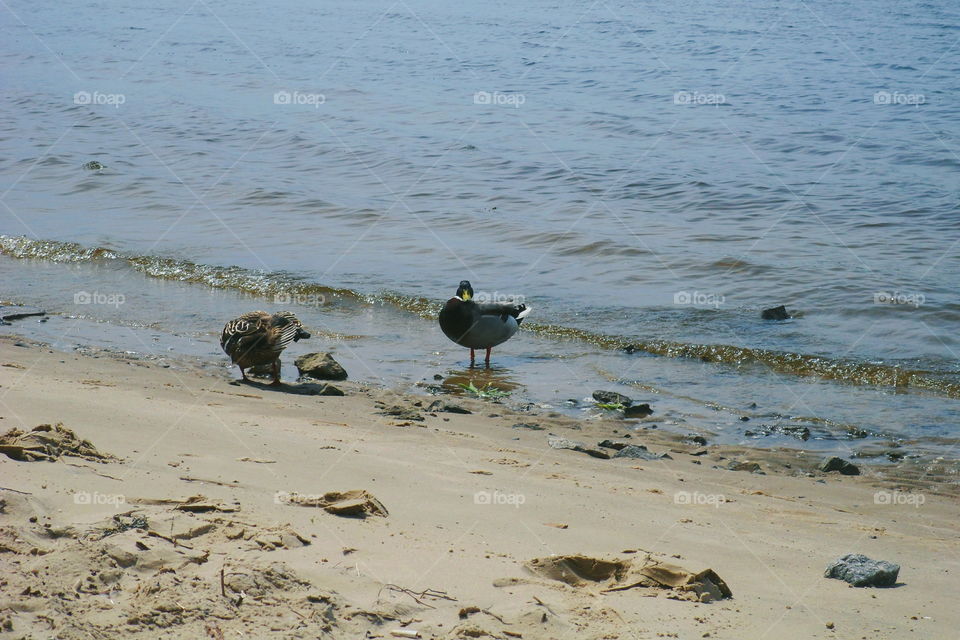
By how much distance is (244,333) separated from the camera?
319 inches

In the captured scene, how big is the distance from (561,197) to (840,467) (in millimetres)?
9609

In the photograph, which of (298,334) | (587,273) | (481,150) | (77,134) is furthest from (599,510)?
(77,134)

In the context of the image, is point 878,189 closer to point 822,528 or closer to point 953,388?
point 953,388

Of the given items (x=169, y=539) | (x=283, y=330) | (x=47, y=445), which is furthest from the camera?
(x=283, y=330)

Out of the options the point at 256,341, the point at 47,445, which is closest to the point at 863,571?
the point at 47,445

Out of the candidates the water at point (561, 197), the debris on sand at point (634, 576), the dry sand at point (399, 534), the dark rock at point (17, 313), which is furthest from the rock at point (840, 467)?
the dark rock at point (17, 313)

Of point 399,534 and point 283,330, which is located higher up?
point 283,330

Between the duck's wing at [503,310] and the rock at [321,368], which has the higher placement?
the duck's wing at [503,310]

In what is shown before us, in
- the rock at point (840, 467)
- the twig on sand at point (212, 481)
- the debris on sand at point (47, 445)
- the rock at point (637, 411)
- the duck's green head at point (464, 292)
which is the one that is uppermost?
the duck's green head at point (464, 292)

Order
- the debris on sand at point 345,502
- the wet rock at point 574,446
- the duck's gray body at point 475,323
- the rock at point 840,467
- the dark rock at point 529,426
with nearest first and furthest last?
the debris on sand at point 345,502 < the wet rock at point 574,446 < the rock at point 840,467 < the dark rock at point 529,426 < the duck's gray body at point 475,323

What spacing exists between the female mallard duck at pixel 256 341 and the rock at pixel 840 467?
4365 millimetres

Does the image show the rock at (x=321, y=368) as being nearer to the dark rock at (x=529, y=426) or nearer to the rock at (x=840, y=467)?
the dark rock at (x=529, y=426)

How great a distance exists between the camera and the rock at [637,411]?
25.7ft

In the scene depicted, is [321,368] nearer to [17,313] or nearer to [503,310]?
[503,310]
